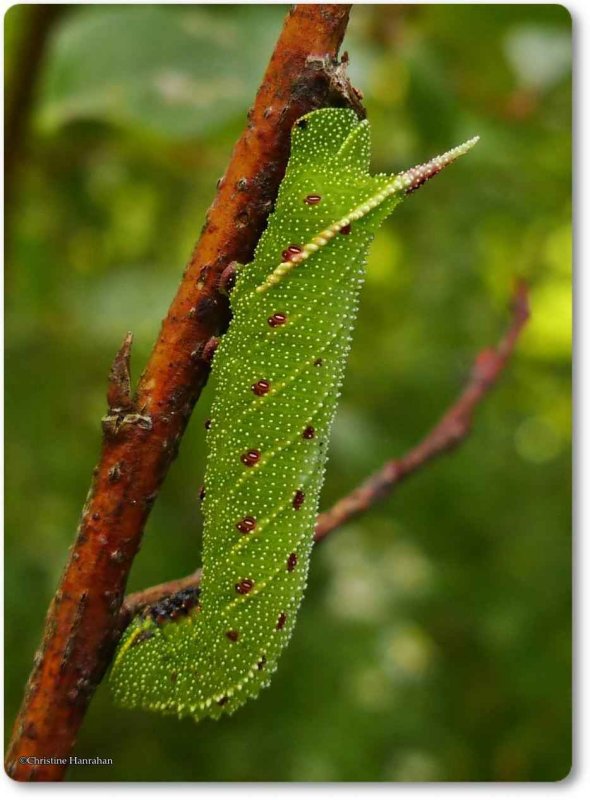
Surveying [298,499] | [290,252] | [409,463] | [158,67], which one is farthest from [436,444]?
[158,67]

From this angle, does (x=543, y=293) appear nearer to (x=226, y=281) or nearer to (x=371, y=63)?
(x=371, y=63)

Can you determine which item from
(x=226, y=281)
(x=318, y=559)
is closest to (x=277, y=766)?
(x=318, y=559)

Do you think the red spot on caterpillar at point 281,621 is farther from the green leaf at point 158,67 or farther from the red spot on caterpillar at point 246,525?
the green leaf at point 158,67

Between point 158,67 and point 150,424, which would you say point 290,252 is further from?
point 158,67

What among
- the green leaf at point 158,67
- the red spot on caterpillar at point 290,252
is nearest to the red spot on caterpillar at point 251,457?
the red spot on caterpillar at point 290,252

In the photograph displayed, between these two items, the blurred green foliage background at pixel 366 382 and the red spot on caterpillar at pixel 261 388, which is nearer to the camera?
the red spot on caterpillar at pixel 261 388

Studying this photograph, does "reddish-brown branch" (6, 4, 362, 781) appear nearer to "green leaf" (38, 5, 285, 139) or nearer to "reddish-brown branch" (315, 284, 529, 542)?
"reddish-brown branch" (315, 284, 529, 542)

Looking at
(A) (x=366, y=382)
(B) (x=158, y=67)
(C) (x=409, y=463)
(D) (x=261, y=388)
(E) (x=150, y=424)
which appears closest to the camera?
(E) (x=150, y=424)
